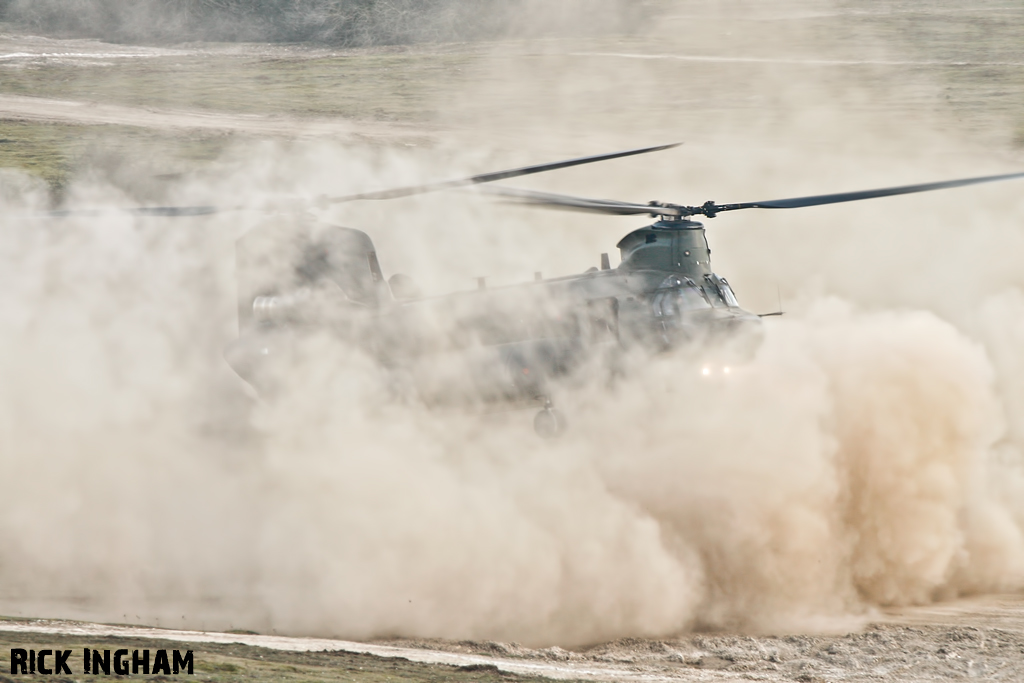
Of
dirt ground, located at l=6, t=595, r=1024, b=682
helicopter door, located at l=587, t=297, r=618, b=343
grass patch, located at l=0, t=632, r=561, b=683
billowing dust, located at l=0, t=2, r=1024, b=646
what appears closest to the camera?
grass patch, located at l=0, t=632, r=561, b=683

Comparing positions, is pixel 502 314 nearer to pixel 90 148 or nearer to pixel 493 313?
pixel 493 313

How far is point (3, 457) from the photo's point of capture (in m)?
20.2

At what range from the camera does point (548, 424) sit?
16859 mm

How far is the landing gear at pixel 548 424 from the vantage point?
16859mm

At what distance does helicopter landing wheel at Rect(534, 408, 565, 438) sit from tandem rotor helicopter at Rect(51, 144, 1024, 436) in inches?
0.6

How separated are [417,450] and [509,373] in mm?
2661

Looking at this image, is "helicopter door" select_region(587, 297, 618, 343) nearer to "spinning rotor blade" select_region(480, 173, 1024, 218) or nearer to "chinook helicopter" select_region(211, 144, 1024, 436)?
"chinook helicopter" select_region(211, 144, 1024, 436)

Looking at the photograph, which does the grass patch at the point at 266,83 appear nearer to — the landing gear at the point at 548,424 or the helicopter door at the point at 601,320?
the helicopter door at the point at 601,320

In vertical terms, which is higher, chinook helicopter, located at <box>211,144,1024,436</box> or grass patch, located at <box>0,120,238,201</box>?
grass patch, located at <box>0,120,238,201</box>

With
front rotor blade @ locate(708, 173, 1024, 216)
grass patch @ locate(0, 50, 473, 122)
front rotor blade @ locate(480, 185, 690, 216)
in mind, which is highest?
grass patch @ locate(0, 50, 473, 122)

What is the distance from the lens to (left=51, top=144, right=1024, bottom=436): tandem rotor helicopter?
53.8ft

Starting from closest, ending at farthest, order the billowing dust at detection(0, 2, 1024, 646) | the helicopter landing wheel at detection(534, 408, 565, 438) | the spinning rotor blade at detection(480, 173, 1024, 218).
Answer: the spinning rotor blade at detection(480, 173, 1024, 218), the helicopter landing wheel at detection(534, 408, 565, 438), the billowing dust at detection(0, 2, 1024, 646)

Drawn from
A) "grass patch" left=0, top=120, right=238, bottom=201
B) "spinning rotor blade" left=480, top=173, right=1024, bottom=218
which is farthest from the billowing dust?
"grass patch" left=0, top=120, right=238, bottom=201

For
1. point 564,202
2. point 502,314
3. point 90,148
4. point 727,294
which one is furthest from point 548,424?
A: point 90,148
